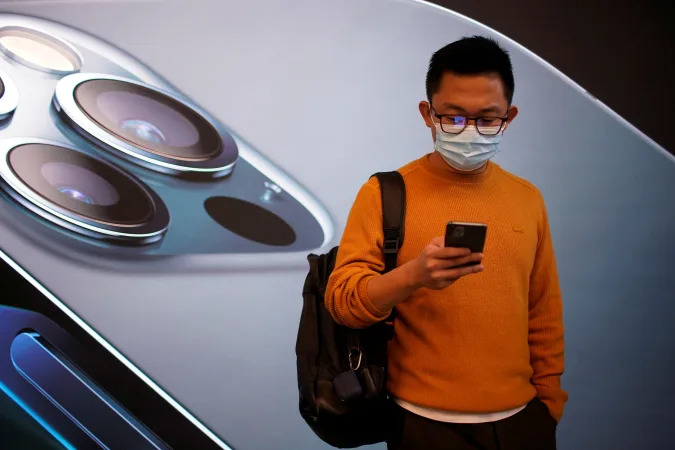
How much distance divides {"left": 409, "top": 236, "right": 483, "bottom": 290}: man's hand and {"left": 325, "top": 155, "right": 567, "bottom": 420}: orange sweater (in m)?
0.13

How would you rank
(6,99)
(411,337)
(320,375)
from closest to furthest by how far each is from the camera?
(411,337) → (320,375) → (6,99)

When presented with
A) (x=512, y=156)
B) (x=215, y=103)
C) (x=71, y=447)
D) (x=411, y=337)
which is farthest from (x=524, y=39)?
(x=71, y=447)

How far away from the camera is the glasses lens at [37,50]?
8.07ft

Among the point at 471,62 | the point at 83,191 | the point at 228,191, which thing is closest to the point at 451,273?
the point at 471,62

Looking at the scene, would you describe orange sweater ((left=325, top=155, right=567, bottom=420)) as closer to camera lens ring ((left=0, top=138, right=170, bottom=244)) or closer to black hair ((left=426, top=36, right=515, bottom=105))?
black hair ((left=426, top=36, right=515, bottom=105))

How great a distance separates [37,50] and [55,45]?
0.07 metres

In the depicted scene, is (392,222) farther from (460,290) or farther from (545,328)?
(545,328)

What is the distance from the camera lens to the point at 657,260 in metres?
2.67

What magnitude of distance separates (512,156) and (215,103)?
1.20m

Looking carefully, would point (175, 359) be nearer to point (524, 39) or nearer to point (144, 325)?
point (144, 325)

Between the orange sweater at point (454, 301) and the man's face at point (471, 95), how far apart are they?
14 cm

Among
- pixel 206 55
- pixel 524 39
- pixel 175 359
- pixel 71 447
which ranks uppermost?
pixel 524 39

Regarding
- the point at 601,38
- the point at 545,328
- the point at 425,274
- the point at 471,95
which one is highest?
the point at 601,38

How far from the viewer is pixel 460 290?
1316 mm
